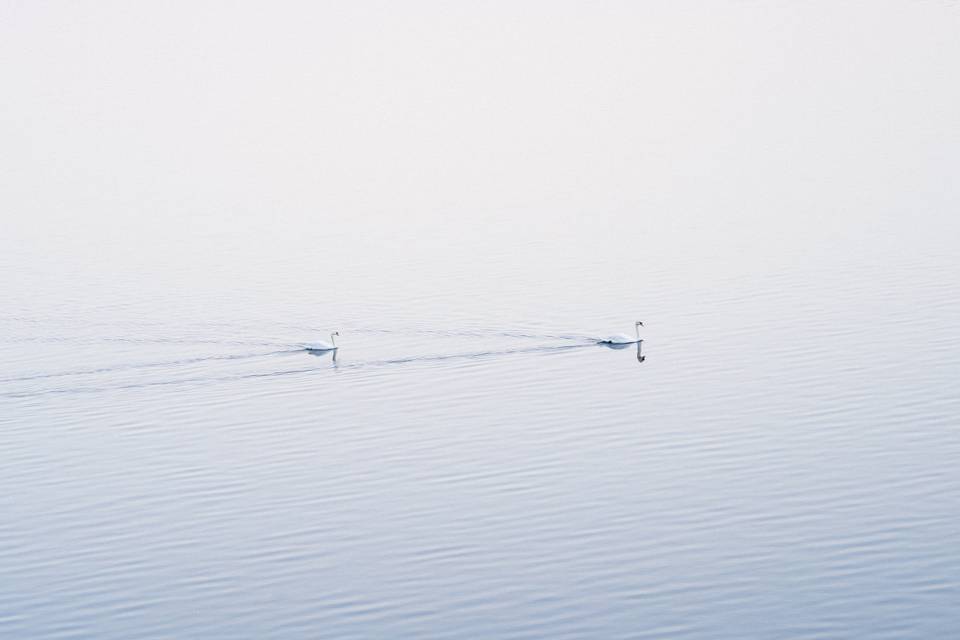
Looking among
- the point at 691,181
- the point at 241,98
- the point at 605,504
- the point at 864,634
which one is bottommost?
the point at 864,634

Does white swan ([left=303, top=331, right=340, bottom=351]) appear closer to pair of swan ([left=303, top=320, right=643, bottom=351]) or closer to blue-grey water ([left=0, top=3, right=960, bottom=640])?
pair of swan ([left=303, top=320, right=643, bottom=351])

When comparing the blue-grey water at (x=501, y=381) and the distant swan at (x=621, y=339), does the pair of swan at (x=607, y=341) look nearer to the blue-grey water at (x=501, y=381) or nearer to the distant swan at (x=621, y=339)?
the distant swan at (x=621, y=339)

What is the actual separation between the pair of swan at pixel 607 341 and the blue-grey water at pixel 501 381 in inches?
17.1

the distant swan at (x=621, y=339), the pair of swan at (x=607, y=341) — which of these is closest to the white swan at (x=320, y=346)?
the pair of swan at (x=607, y=341)

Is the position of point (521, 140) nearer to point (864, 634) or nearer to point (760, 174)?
point (760, 174)

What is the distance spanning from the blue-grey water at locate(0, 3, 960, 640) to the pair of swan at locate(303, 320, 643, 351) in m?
0.44

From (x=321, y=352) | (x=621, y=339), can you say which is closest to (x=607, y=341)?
(x=621, y=339)

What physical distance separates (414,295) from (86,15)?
141 metres

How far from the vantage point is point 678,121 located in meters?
97.1

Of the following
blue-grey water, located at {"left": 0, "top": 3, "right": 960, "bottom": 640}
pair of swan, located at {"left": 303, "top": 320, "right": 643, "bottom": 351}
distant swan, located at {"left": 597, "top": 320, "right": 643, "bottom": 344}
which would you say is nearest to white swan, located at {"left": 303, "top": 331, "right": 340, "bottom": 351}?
pair of swan, located at {"left": 303, "top": 320, "right": 643, "bottom": 351}

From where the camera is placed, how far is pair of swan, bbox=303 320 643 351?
156ft

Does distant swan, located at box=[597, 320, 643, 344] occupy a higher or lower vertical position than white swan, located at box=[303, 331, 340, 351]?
lower

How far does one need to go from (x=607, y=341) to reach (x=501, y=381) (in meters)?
4.52

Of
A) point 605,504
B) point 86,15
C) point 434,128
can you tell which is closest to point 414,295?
point 605,504
